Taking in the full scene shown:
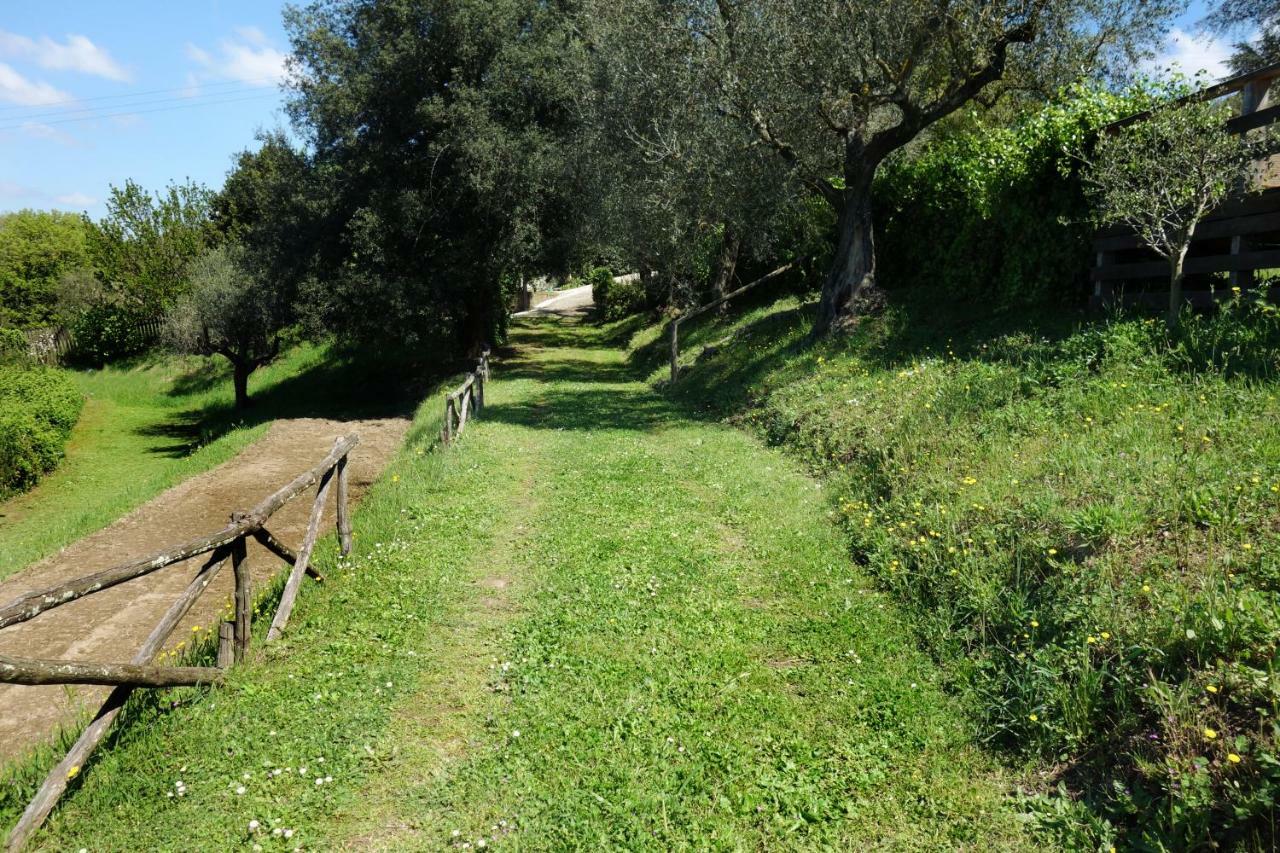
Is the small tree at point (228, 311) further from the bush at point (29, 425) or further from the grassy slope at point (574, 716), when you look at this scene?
the grassy slope at point (574, 716)

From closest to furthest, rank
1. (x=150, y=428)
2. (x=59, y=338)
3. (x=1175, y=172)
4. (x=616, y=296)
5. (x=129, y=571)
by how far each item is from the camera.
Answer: (x=129, y=571)
(x=1175, y=172)
(x=150, y=428)
(x=59, y=338)
(x=616, y=296)

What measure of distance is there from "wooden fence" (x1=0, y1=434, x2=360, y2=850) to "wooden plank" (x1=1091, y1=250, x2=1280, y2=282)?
9986 millimetres

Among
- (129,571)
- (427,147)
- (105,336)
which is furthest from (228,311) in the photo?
(129,571)

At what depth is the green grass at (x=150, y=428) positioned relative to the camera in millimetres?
16109

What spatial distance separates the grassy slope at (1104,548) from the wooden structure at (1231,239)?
0.83m

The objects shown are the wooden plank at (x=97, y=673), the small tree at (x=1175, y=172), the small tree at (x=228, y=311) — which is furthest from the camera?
the small tree at (x=228, y=311)

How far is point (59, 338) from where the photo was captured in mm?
40781

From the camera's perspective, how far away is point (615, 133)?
18109 millimetres

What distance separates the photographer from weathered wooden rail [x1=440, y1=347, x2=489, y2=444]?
13.8 meters

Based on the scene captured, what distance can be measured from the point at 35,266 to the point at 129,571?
2161 inches

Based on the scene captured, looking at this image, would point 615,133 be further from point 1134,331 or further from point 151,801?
point 151,801

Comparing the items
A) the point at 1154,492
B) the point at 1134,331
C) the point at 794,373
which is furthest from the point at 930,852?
the point at 794,373

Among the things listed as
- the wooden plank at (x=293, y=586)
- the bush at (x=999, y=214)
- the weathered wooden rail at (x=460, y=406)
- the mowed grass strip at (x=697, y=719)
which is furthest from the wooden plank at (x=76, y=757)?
the bush at (x=999, y=214)

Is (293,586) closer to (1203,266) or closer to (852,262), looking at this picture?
(1203,266)
